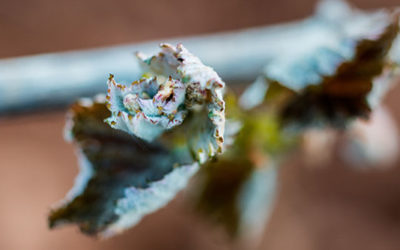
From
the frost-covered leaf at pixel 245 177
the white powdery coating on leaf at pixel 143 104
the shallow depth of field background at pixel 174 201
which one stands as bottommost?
the white powdery coating on leaf at pixel 143 104

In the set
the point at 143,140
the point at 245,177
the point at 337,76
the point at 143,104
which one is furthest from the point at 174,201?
the point at 143,104

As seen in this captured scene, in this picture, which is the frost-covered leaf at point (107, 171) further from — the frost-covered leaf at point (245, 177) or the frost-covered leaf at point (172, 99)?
the frost-covered leaf at point (245, 177)

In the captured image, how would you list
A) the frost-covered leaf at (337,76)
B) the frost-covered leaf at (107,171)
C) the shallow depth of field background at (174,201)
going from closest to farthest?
the frost-covered leaf at (107,171) < the frost-covered leaf at (337,76) < the shallow depth of field background at (174,201)

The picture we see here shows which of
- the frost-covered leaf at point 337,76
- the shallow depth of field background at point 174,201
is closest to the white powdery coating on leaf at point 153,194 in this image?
the frost-covered leaf at point 337,76

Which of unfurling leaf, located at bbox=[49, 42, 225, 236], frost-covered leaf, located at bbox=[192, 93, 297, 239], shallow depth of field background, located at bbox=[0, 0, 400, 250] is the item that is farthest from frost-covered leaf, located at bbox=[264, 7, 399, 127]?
shallow depth of field background, located at bbox=[0, 0, 400, 250]

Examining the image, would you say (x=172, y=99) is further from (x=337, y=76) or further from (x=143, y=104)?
(x=337, y=76)

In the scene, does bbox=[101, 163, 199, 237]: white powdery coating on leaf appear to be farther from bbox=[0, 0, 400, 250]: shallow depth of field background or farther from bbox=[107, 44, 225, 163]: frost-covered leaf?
bbox=[0, 0, 400, 250]: shallow depth of field background

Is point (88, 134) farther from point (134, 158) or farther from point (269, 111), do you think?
point (269, 111)
